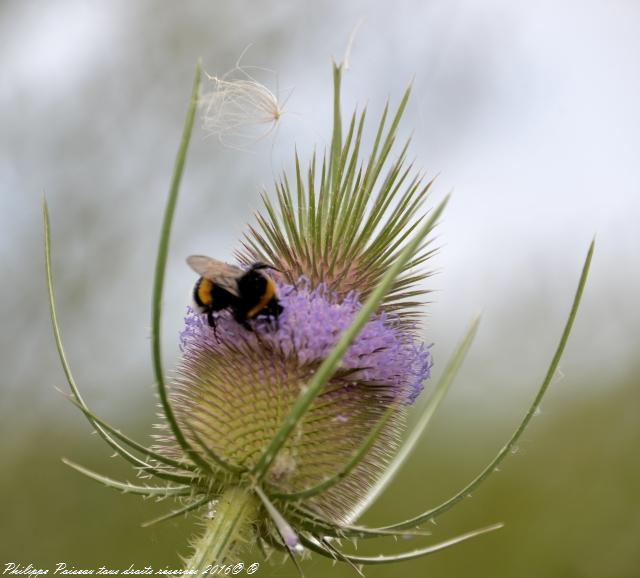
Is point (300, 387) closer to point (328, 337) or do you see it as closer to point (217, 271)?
point (328, 337)

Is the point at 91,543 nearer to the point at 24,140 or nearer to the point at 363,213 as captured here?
the point at 24,140

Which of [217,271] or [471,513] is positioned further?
[471,513]

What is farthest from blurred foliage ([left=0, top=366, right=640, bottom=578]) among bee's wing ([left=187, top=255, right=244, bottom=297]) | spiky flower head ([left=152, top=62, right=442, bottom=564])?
bee's wing ([left=187, top=255, right=244, bottom=297])

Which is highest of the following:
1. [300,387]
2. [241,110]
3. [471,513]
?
[241,110]

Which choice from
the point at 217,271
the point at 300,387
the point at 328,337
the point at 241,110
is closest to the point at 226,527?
the point at 300,387

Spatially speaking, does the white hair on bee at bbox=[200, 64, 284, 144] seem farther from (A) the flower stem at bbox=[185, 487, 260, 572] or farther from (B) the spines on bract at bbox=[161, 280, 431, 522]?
(A) the flower stem at bbox=[185, 487, 260, 572]

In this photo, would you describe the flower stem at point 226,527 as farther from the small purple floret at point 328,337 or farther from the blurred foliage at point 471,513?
the blurred foliage at point 471,513

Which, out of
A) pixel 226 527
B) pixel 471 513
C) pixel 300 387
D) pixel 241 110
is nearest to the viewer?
pixel 226 527
